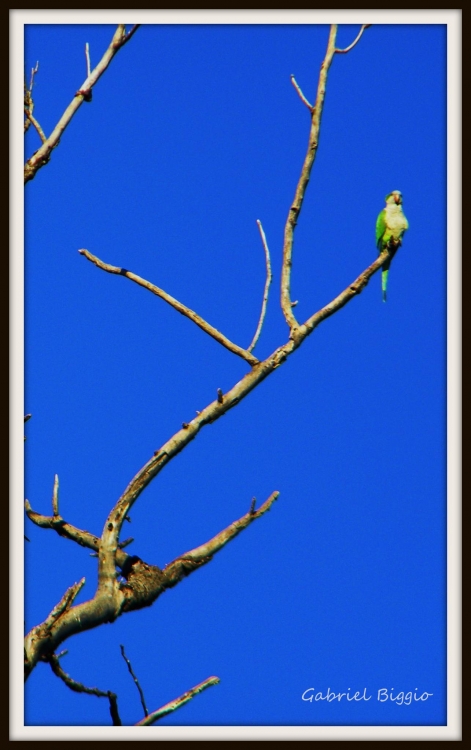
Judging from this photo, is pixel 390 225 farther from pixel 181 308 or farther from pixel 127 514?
pixel 127 514

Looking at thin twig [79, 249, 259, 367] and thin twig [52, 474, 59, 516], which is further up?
thin twig [79, 249, 259, 367]

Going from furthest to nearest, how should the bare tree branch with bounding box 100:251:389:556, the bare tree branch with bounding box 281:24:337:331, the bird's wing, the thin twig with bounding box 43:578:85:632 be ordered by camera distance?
1. the bird's wing
2. the bare tree branch with bounding box 281:24:337:331
3. the bare tree branch with bounding box 100:251:389:556
4. the thin twig with bounding box 43:578:85:632

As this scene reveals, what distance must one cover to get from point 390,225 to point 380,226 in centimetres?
23

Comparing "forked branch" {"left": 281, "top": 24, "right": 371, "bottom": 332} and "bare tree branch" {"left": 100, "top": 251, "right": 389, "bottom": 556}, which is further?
"forked branch" {"left": 281, "top": 24, "right": 371, "bottom": 332}

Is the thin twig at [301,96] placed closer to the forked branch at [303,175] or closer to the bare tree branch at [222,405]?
the forked branch at [303,175]

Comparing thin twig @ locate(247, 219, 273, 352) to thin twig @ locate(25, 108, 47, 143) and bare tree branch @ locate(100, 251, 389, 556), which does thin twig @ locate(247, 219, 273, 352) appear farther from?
thin twig @ locate(25, 108, 47, 143)

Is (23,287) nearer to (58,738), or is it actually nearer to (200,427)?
(200,427)

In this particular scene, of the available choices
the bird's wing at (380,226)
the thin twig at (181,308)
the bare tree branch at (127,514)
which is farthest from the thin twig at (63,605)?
the bird's wing at (380,226)

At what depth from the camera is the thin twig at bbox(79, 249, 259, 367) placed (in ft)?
13.5

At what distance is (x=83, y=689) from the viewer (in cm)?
403

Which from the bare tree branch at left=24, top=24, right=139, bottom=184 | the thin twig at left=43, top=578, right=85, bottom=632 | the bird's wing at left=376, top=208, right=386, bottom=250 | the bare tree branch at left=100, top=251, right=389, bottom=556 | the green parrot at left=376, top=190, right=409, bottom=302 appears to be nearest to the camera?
the thin twig at left=43, top=578, right=85, bottom=632

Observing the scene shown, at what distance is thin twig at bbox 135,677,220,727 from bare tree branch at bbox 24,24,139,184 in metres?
3.01

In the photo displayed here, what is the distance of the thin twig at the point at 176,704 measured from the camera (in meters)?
3.97

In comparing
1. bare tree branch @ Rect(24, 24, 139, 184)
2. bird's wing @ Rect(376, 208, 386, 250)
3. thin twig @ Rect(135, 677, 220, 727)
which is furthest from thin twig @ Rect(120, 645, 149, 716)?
bird's wing @ Rect(376, 208, 386, 250)
